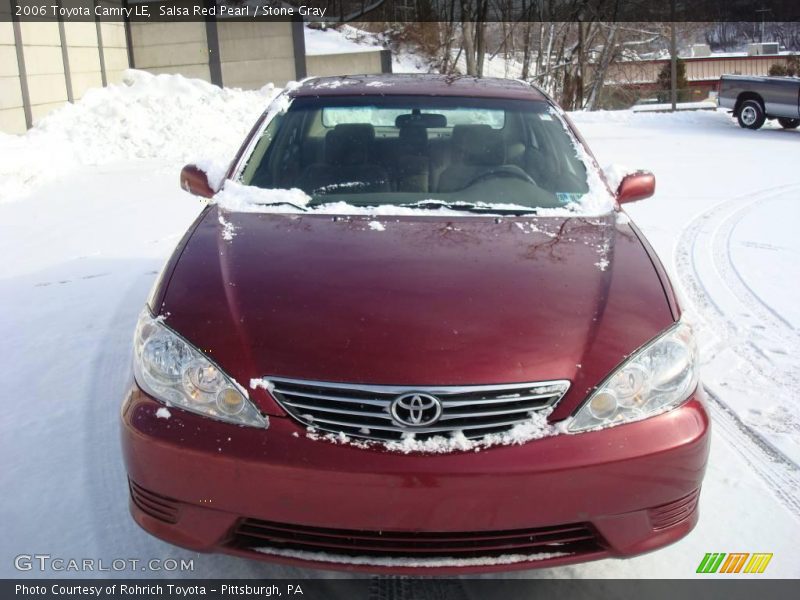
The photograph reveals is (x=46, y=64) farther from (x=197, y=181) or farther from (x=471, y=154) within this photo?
(x=471, y=154)

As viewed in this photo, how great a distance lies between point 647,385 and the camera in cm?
220

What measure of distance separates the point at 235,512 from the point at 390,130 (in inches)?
84.8

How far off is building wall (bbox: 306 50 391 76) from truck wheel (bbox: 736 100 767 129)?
11693 mm

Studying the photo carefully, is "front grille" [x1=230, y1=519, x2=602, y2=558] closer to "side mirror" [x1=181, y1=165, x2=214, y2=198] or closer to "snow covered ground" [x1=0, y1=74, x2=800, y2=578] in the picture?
"snow covered ground" [x1=0, y1=74, x2=800, y2=578]

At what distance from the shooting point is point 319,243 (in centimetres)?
273

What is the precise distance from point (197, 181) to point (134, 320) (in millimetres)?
1508

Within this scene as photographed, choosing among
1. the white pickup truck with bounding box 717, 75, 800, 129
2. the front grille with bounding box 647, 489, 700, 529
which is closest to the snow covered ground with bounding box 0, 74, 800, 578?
the front grille with bounding box 647, 489, 700, 529

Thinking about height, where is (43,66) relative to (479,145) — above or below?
above

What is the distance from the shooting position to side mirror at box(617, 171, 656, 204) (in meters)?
3.44

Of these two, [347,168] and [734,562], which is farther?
[347,168]

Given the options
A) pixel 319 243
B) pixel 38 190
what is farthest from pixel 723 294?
pixel 38 190

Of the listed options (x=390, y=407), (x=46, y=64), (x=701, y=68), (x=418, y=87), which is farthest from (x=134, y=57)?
(x=701, y=68)

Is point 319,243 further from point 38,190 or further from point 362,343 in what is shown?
point 38,190

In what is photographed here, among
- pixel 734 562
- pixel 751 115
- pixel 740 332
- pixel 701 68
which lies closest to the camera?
pixel 734 562
